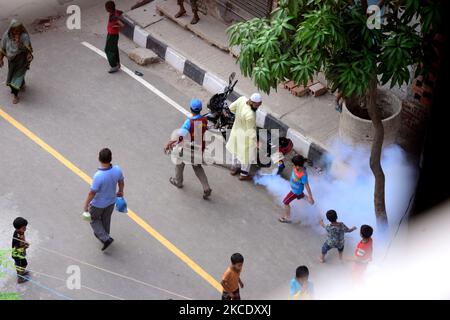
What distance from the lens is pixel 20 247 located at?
8.97 metres

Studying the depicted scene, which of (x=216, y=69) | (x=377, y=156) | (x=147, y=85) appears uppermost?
(x=377, y=156)

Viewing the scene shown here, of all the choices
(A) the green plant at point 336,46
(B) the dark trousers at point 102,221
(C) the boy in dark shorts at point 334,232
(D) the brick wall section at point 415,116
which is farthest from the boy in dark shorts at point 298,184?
(B) the dark trousers at point 102,221

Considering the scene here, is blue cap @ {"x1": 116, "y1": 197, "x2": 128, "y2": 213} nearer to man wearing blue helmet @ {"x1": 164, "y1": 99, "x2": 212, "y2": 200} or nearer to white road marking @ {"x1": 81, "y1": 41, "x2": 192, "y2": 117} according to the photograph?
man wearing blue helmet @ {"x1": 164, "y1": 99, "x2": 212, "y2": 200}

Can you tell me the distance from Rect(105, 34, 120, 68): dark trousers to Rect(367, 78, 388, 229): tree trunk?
4928mm

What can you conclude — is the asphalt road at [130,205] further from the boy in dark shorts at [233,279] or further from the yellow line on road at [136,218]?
the boy in dark shorts at [233,279]

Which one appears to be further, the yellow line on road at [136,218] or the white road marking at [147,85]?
the white road marking at [147,85]

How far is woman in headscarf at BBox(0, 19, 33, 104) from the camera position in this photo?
1187cm

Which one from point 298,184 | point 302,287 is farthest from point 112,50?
point 302,287

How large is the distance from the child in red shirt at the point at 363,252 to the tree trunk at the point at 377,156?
2.73ft

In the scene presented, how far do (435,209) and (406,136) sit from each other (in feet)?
11.5

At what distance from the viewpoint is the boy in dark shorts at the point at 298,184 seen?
976 centimetres

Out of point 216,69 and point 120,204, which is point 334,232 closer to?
point 120,204

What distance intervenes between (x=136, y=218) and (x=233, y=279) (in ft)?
7.84
